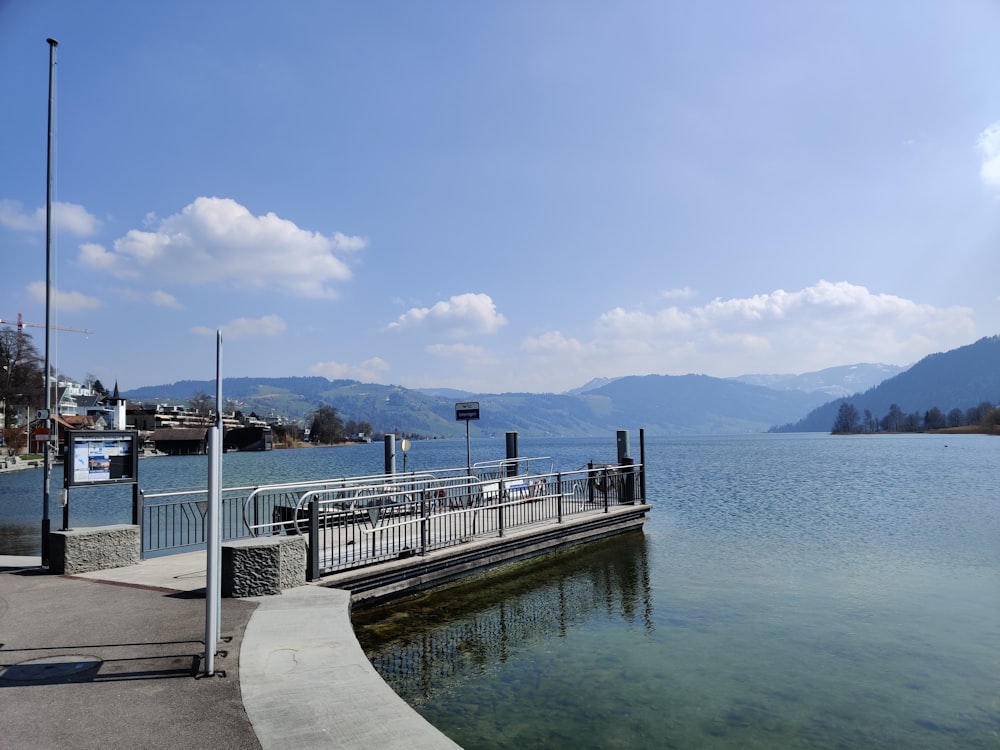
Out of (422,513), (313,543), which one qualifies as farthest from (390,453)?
(313,543)

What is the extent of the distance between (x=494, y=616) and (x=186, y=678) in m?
6.45

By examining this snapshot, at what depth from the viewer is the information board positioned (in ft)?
35.6

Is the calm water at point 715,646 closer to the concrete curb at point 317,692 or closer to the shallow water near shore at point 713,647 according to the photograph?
the shallow water near shore at point 713,647

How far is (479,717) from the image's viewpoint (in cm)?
722

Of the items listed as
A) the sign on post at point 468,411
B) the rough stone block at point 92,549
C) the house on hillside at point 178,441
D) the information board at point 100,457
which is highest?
the sign on post at point 468,411

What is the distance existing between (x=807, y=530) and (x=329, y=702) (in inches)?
812

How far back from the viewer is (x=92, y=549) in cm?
1089

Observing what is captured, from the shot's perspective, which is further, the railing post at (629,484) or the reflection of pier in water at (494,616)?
the railing post at (629,484)

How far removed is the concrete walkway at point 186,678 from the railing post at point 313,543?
73 cm

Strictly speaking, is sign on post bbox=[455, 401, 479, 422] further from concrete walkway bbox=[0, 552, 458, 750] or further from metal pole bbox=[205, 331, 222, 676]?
metal pole bbox=[205, 331, 222, 676]

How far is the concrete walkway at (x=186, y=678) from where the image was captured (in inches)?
187

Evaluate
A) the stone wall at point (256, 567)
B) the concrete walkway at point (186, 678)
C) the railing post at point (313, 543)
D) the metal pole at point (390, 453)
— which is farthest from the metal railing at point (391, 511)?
the metal pole at point (390, 453)

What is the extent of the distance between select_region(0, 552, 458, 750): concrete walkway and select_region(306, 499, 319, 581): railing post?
727 millimetres

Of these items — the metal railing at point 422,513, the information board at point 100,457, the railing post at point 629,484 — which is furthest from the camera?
the railing post at point 629,484
